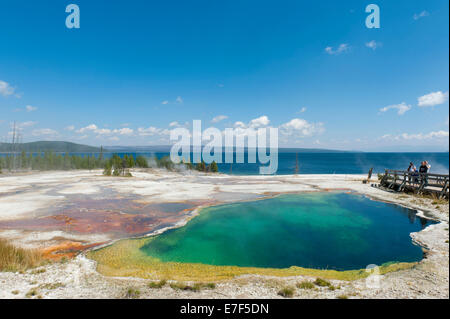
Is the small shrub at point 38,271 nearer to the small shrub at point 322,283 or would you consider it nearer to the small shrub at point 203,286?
the small shrub at point 203,286

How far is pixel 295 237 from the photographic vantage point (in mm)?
10344

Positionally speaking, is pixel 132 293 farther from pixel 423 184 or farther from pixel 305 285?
pixel 423 184

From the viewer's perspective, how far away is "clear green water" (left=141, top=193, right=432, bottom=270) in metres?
8.06

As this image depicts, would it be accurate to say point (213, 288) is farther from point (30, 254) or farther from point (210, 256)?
point (30, 254)

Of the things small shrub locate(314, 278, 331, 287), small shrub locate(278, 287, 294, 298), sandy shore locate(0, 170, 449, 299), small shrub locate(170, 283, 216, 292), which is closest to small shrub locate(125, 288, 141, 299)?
sandy shore locate(0, 170, 449, 299)

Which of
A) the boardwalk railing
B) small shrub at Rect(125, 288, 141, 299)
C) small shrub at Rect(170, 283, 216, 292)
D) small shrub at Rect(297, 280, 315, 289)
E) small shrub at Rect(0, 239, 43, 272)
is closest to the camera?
small shrub at Rect(125, 288, 141, 299)

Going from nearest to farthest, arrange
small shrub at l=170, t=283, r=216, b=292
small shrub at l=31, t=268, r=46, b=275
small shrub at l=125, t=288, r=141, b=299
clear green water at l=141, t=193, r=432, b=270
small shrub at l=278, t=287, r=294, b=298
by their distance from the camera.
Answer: small shrub at l=125, t=288, r=141, b=299 < small shrub at l=278, t=287, r=294, b=298 < small shrub at l=170, t=283, r=216, b=292 < small shrub at l=31, t=268, r=46, b=275 < clear green water at l=141, t=193, r=432, b=270

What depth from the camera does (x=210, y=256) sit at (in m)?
8.47

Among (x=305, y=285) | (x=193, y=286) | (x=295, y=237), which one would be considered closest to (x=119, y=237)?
(x=193, y=286)

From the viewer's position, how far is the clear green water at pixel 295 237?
806 centimetres

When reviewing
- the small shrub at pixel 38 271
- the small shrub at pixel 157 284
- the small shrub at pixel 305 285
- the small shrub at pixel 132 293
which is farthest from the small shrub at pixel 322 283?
the small shrub at pixel 38 271

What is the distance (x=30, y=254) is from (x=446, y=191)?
23.5m

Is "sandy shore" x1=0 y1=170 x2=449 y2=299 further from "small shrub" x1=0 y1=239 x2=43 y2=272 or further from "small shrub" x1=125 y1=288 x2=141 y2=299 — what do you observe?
"small shrub" x1=0 y1=239 x2=43 y2=272
